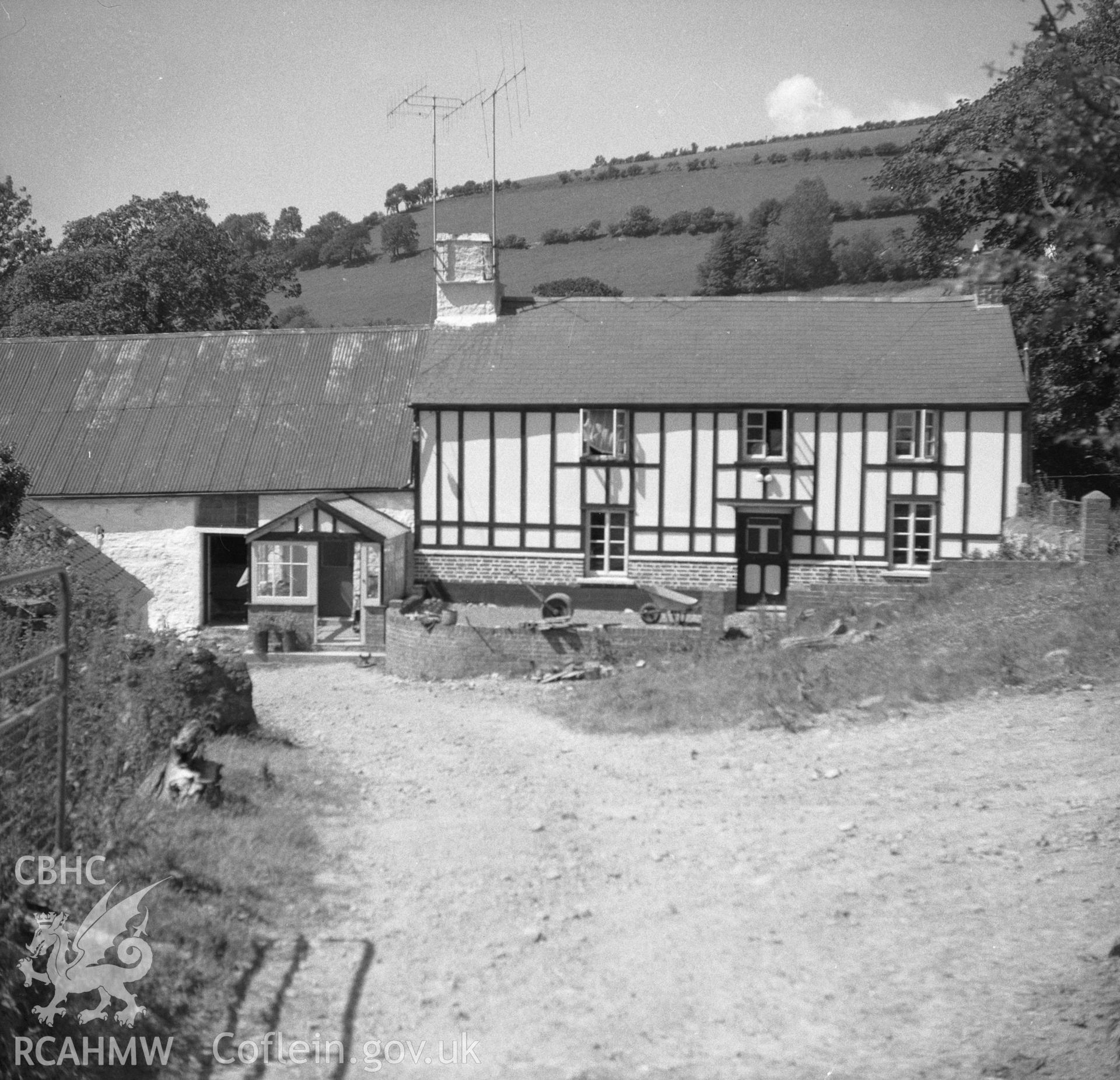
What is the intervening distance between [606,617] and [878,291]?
96.4 feet

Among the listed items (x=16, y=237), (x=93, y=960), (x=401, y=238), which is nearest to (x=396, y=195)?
(x=401, y=238)

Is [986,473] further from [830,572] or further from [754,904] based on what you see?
[754,904]

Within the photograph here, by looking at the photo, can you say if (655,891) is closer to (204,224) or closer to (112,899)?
(112,899)

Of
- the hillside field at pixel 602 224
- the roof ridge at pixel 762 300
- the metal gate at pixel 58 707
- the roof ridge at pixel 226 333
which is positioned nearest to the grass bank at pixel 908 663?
the metal gate at pixel 58 707

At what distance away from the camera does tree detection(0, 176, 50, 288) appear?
48656mm

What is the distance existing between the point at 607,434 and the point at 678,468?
66.4 inches

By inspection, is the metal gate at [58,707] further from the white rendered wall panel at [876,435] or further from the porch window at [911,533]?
the porch window at [911,533]

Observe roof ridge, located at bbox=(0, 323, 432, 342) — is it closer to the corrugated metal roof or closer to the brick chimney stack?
the corrugated metal roof

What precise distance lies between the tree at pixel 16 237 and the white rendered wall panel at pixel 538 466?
95.2 ft

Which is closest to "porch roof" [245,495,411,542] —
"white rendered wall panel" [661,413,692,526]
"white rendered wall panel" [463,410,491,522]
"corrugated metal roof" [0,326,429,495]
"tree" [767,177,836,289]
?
"corrugated metal roof" [0,326,429,495]

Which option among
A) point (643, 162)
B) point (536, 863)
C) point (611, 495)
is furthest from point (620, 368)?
point (643, 162)

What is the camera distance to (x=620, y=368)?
2856cm

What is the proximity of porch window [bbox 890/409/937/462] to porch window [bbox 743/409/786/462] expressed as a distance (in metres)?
2.31

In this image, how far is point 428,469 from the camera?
28250 mm
